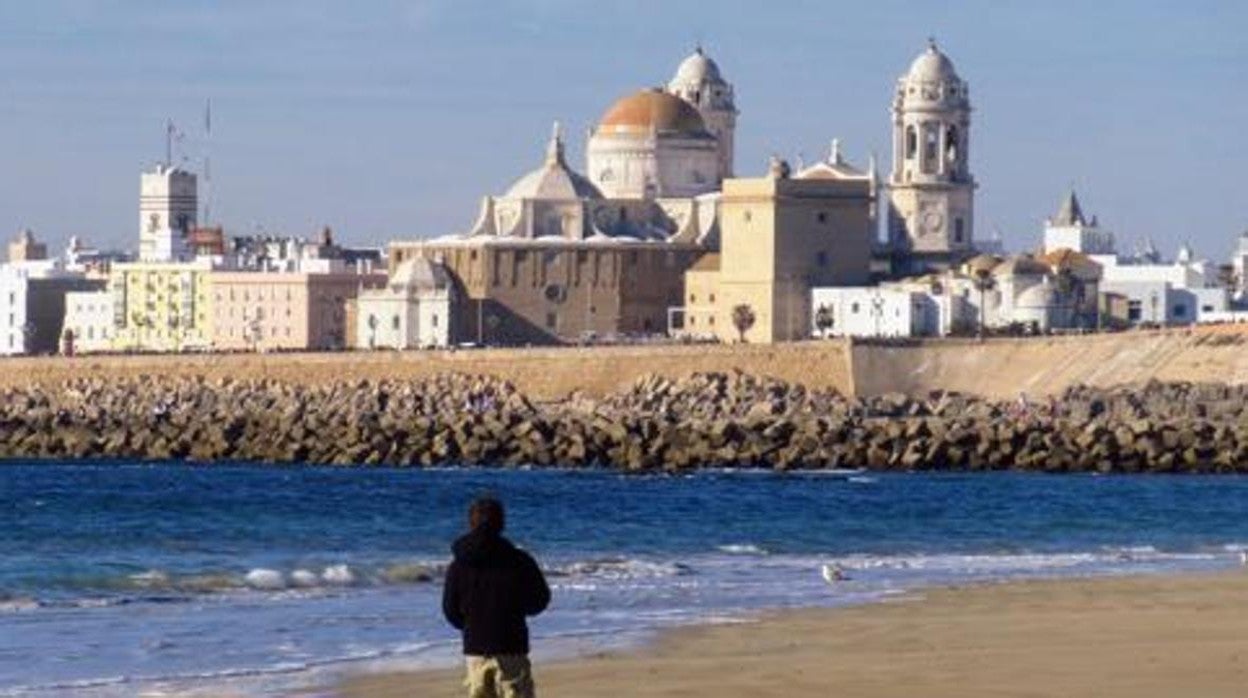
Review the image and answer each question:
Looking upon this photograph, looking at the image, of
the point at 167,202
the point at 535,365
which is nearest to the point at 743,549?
the point at 535,365

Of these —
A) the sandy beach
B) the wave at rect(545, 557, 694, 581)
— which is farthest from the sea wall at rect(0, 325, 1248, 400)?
the sandy beach

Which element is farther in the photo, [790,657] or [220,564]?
[220,564]

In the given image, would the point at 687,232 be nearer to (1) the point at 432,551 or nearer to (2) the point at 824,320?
(2) the point at 824,320

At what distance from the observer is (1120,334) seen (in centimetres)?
9319

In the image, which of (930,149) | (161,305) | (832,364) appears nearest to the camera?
(832,364)

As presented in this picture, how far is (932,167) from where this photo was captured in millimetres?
117688

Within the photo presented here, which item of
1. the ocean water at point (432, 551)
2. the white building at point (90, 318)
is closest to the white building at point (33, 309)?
the white building at point (90, 318)

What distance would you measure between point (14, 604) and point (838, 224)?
A: 81845mm

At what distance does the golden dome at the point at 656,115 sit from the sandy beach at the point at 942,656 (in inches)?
3720

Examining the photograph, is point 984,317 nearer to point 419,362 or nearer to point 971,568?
point 419,362

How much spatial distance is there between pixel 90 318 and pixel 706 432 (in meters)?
72.0

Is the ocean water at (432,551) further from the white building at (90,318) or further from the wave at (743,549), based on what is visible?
the white building at (90,318)

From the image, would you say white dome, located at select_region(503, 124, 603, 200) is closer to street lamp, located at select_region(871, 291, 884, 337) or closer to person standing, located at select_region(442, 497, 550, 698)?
street lamp, located at select_region(871, 291, 884, 337)

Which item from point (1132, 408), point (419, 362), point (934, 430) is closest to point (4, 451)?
point (934, 430)
